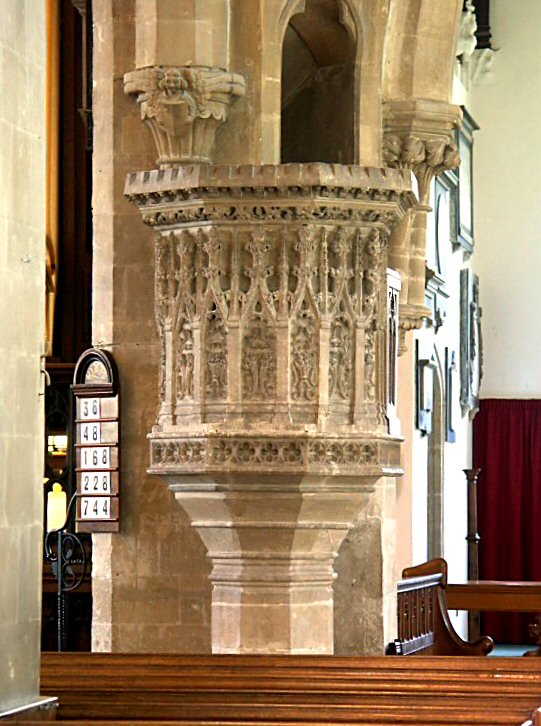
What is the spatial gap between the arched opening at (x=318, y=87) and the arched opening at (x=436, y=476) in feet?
23.1

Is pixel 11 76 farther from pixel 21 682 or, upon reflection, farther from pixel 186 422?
pixel 186 422

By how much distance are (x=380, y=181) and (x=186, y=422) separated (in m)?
1.20

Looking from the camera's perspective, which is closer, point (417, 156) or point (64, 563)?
point (417, 156)

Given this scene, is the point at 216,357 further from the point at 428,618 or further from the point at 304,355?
the point at 428,618

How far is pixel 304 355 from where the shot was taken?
22.6ft

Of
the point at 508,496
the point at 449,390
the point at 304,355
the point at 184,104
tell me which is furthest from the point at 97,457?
the point at 508,496

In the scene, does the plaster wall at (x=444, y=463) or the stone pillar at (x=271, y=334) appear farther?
the plaster wall at (x=444, y=463)

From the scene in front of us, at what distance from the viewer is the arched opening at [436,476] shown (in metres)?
15.6

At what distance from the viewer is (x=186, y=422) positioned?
697 centimetres

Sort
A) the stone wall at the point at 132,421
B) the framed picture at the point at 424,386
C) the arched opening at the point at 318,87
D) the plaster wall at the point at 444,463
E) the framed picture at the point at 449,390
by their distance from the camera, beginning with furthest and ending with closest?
the framed picture at the point at 449,390
the framed picture at the point at 424,386
the plaster wall at the point at 444,463
the arched opening at the point at 318,87
the stone wall at the point at 132,421

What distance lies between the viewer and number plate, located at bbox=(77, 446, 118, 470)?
304 inches

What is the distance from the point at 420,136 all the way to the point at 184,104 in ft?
7.18

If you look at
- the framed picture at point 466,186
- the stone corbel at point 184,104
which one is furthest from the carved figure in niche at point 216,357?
the framed picture at point 466,186

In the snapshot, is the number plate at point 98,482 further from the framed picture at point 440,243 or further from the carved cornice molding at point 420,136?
the framed picture at point 440,243
